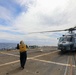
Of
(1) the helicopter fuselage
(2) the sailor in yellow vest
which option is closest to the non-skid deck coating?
(2) the sailor in yellow vest

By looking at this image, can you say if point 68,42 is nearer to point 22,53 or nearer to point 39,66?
point 39,66

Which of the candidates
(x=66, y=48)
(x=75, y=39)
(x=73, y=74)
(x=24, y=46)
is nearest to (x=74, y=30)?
(x=75, y=39)

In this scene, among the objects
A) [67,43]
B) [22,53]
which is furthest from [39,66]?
[67,43]

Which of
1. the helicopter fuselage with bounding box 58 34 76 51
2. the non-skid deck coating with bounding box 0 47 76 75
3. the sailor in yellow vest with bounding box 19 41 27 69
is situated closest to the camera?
the non-skid deck coating with bounding box 0 47 76 75

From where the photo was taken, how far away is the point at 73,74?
12.0 meters

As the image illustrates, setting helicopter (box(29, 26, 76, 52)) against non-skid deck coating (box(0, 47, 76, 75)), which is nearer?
non-skid deck coating (box(0, 47, 76, 75))

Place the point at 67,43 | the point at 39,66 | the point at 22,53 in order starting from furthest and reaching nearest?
the point at 67,43 < the point at 39,66 < the point at 22,53

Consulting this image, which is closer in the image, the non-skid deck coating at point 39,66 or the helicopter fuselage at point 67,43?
the non-skid deck coating at point 39,66

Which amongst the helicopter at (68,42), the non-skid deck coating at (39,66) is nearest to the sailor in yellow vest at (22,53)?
the non-skid deck coating at (39,66)

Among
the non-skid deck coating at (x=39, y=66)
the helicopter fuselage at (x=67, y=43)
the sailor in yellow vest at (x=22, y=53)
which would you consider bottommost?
the non-skid deck coating at (x=39, y=66)

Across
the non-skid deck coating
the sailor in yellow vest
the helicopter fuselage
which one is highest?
the helicopter fuselage

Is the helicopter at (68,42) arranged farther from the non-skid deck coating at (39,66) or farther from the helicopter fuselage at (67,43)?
the non-skid deck coating at (39,66)

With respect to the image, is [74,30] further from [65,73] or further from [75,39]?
[65,73]

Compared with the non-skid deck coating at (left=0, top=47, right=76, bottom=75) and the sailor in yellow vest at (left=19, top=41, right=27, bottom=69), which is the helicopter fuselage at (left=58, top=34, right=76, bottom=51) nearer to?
the non-skid deck coating at (left=0, top=47, right=76, bottom=75)
